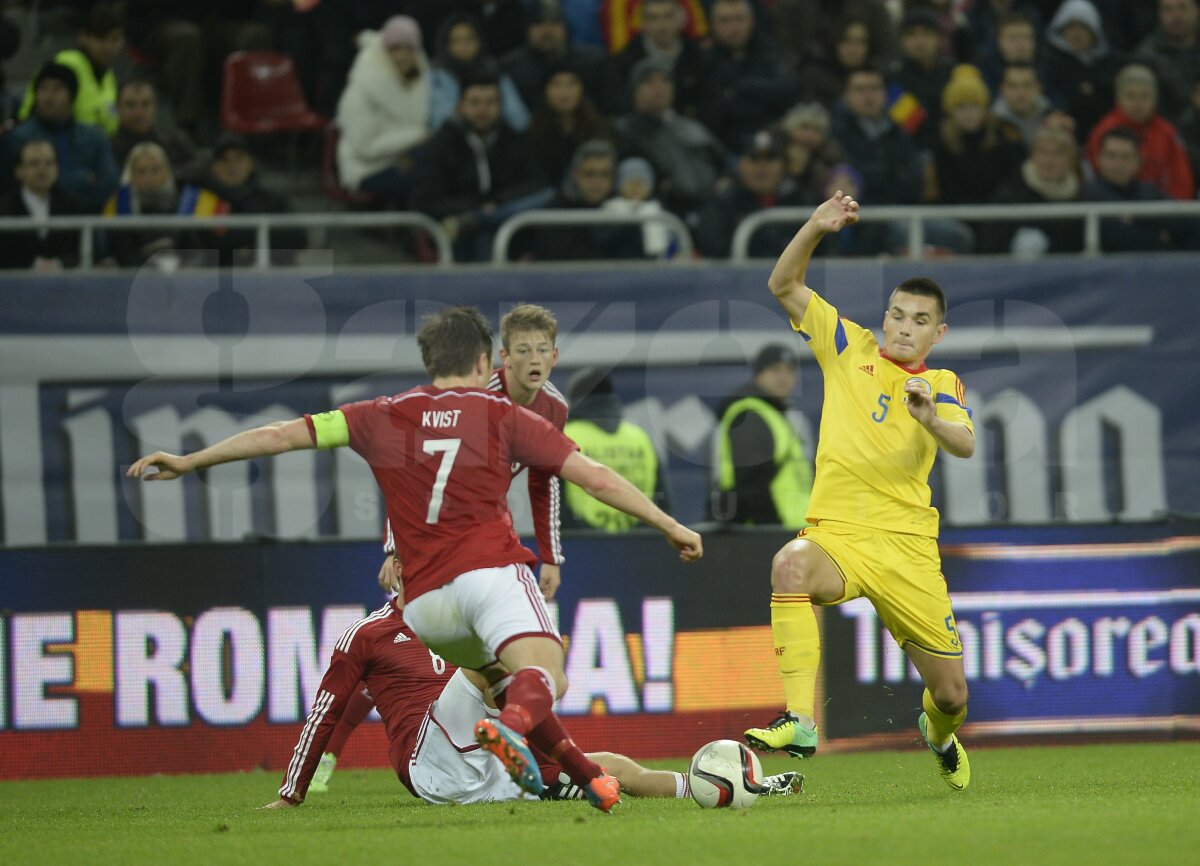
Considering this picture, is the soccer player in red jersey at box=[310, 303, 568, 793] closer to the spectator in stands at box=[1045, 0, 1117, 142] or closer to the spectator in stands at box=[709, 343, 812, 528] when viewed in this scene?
the spectator in stands at box=[709, 343, 812, 528]

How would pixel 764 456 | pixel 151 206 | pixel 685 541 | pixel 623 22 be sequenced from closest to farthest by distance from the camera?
pixel 685 541 < pixel 764 456 < pixel 151 206 < pixel 623 22

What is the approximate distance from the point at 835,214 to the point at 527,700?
245 centimetres

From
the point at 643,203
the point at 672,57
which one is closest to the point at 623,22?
the point at 672,57

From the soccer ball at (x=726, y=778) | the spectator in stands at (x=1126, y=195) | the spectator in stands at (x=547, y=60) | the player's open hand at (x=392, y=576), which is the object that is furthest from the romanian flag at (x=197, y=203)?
the soccer ball at (x=726, y=778)

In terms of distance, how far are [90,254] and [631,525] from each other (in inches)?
158

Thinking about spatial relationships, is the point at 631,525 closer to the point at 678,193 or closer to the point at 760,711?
the point at 760,711

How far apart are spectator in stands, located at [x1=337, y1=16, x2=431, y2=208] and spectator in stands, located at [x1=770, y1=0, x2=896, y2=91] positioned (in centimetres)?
303

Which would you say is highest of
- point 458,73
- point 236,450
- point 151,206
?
point 458,73

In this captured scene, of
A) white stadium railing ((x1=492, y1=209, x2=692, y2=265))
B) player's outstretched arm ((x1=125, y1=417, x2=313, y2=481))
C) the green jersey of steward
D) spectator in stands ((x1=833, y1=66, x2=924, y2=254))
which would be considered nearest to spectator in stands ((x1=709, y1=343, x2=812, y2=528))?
white stadium railing ((x1=492, y1=209, x2=692, y2=265))

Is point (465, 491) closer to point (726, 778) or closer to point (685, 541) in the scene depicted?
point (685, 541)

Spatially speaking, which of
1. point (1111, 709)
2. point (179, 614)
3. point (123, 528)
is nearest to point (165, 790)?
point (179, 614)

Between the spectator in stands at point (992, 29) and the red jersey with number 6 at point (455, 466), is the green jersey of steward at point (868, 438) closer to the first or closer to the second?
the red jersey with number 6 at point (455, 466)

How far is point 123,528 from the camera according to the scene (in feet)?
37.0

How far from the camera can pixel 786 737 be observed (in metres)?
6.66
